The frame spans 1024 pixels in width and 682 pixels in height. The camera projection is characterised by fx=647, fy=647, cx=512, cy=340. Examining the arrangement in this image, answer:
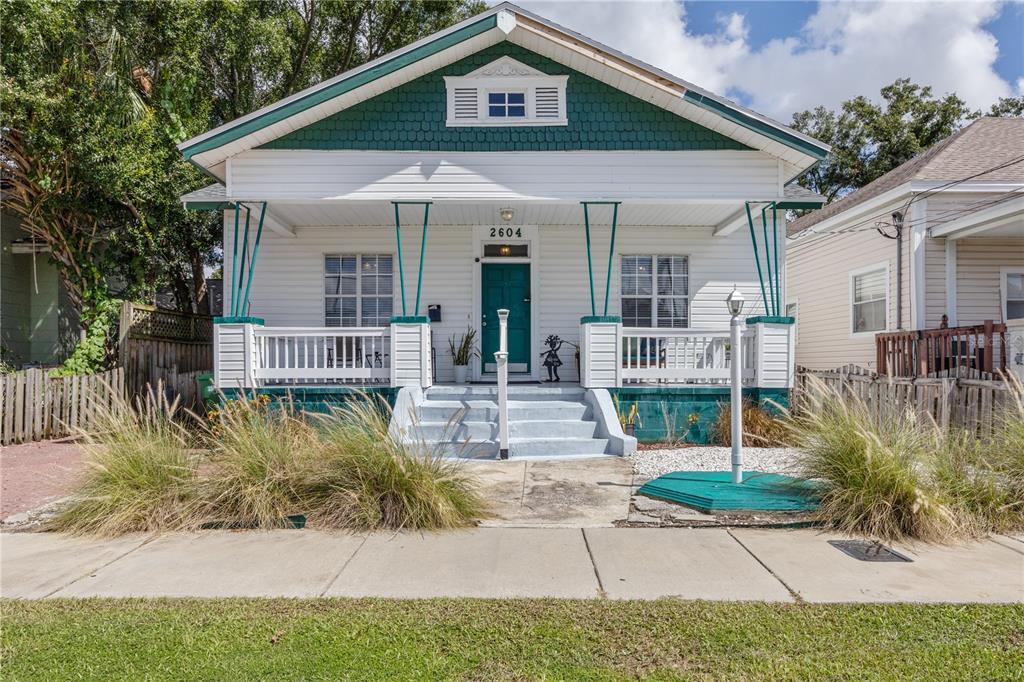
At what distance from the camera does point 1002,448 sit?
6016mm

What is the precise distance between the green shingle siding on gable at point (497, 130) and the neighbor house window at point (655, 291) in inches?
100

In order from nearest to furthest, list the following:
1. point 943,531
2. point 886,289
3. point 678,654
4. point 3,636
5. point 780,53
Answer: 1. point 678,654
2. point 3,636
3. point 943,531
4. point 886,289
5. point 780,53

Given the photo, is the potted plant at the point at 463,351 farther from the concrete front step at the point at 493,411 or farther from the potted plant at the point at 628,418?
the potted plant at the point at 628,418

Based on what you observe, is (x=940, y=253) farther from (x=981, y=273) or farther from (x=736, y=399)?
(x=736, y=399)

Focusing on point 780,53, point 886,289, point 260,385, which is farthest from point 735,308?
point 780,53

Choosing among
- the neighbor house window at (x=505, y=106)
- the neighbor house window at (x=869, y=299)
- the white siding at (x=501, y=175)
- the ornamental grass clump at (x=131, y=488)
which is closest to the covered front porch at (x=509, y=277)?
the white siding at (x=501, y=175)

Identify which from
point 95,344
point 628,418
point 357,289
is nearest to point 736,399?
point 628,418

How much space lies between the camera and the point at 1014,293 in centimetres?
1273

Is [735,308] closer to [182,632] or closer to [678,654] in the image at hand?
[678,654]

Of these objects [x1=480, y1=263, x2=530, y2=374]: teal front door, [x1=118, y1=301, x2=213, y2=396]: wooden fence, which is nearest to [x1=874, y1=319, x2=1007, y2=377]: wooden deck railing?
[x1=480, y1=263, x2=530, y2=374]: teal front door

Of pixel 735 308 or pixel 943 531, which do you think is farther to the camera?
pixel 735 308

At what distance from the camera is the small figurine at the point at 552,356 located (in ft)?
37.9

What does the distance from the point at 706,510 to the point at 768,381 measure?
459 cm

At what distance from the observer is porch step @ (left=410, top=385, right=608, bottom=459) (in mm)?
8508
